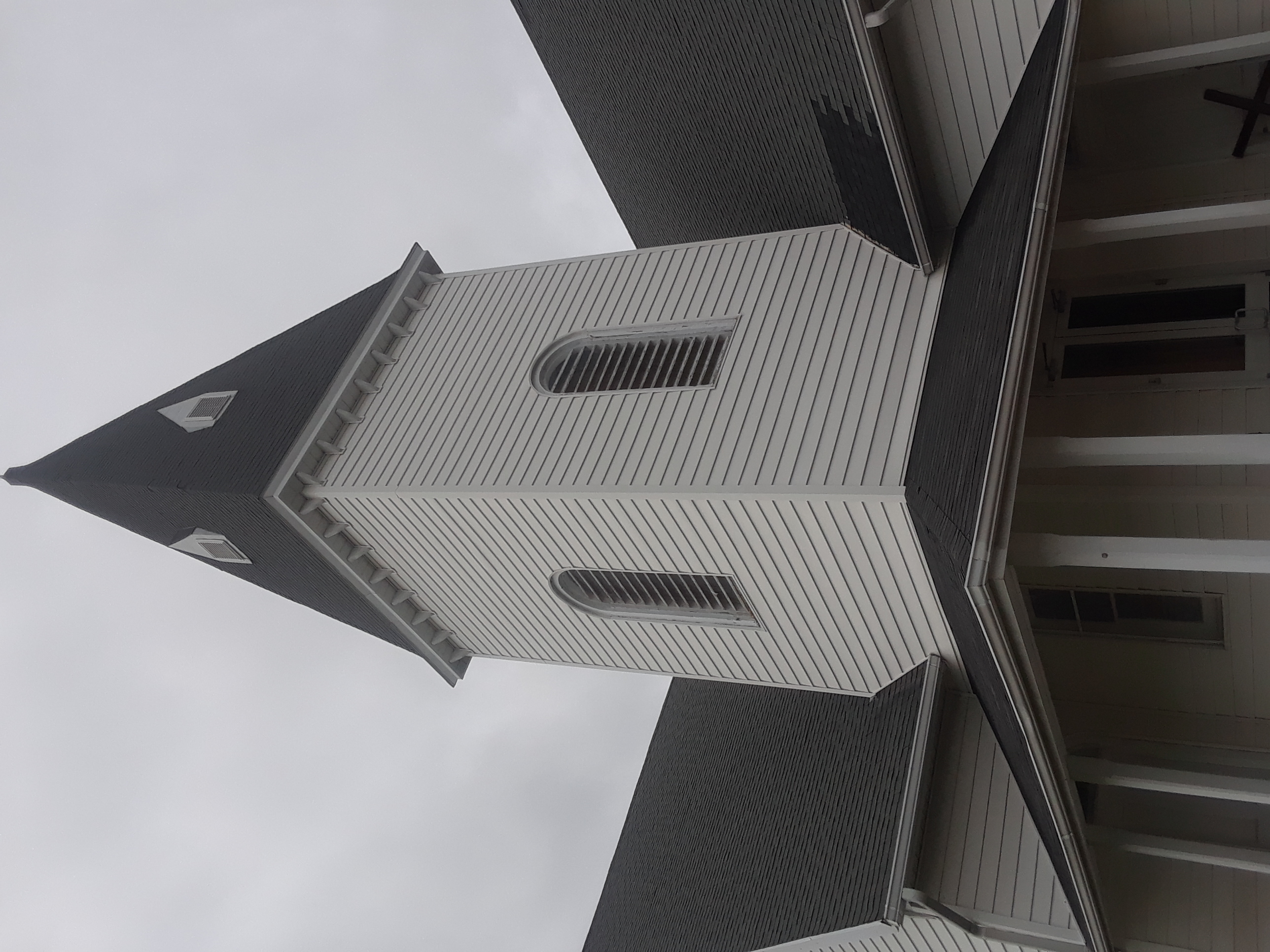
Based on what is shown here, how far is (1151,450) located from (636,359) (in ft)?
18.7

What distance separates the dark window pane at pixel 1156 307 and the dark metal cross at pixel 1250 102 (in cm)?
156

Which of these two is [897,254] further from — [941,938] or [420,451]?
[941,938]

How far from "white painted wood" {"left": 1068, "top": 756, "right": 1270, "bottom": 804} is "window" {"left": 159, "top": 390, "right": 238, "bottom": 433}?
480 inches

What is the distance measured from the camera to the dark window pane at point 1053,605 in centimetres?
1036

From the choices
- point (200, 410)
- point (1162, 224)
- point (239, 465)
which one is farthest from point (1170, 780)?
point (200, 410)

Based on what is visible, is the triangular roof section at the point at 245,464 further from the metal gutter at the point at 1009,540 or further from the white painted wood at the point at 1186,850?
the white painted wood at the point at 1186,850

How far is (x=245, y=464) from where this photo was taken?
490 inches

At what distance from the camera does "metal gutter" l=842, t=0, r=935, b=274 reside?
325 inches

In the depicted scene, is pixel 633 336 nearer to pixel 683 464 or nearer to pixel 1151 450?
pixel 683 464

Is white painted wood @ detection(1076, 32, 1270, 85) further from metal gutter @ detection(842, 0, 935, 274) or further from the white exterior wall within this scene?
the white exterior wall

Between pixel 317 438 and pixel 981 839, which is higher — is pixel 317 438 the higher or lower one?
the higher one

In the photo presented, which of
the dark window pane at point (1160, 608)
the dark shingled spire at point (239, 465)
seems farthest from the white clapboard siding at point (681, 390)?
the dark window pane at point (1160, 608)

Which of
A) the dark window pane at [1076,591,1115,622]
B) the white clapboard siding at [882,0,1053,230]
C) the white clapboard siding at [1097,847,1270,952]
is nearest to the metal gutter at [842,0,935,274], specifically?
the white clapboard siding at [882,0,1053,230]

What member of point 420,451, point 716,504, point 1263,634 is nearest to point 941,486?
point 716,504
